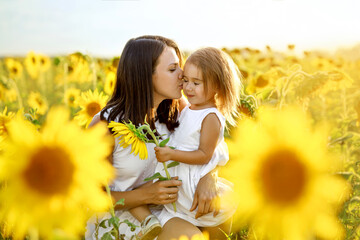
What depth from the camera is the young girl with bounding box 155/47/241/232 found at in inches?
58.2

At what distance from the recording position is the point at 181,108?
1.91 metres

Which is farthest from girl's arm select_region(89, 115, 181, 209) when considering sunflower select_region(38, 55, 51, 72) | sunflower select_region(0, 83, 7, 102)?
sunflower select_region(38, 55, 51, 72)

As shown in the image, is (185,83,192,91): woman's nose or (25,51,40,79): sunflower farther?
(25,51,40,79): sunflower

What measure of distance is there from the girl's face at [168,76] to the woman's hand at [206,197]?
1.29ft

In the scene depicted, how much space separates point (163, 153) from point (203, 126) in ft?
1.01

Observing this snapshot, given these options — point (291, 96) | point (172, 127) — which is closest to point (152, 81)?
point (172, 127)

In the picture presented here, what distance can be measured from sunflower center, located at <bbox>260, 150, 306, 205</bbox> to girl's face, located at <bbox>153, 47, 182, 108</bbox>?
1.07 metres

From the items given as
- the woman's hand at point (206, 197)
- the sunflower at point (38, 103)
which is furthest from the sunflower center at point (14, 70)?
the woman's hand at point (206, 197)

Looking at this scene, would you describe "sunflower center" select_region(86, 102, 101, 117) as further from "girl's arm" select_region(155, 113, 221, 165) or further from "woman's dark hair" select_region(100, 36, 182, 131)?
"girl's arm" select_region(155, 113, 221, 165)

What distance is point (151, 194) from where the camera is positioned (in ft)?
4.76

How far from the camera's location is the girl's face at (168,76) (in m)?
1.64

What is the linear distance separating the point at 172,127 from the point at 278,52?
11.1ft

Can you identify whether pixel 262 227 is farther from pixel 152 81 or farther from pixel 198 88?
pixel 152 81

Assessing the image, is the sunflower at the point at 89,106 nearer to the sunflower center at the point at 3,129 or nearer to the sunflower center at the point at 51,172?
the sunflower center at the point at 3,129
